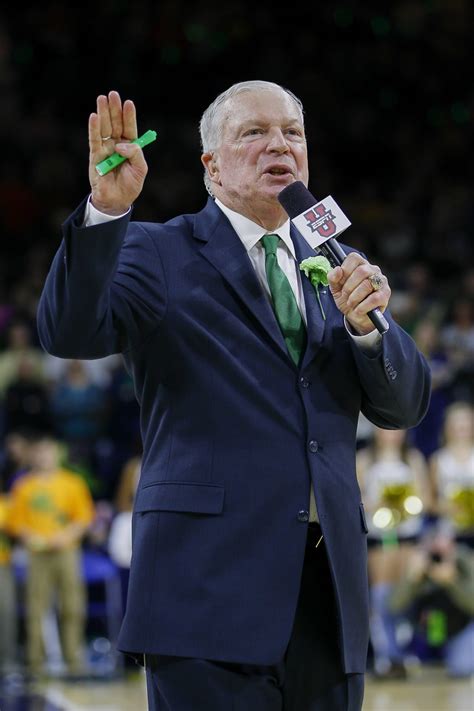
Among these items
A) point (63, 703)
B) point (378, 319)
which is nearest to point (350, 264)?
point (378, 319)

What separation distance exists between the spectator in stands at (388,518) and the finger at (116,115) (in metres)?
6.50

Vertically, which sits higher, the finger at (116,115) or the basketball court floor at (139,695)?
the finger at (116,115)

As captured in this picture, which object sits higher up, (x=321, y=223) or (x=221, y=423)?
(x=321, y=223)

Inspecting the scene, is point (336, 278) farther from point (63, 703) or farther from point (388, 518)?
point (388, 518)

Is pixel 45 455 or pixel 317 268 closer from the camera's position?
pixel 317 268

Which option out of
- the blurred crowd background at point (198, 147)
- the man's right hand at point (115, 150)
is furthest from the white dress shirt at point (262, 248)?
the blurred crowd background at point (198, 147)

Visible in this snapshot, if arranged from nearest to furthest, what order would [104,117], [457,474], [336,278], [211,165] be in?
[104,117] < [336,278] < [211,165] < [457,474]

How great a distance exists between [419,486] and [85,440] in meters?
3.28

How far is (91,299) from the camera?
103 inches

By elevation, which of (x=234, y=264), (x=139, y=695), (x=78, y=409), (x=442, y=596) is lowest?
(x=139, y=695)

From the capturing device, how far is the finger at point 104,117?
260 cm

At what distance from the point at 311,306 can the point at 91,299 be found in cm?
62

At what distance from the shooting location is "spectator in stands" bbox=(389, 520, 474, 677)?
29.2ft

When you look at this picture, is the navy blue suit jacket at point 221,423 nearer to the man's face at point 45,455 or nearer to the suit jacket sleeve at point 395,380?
the suit jacket sleeve at point 395,380
